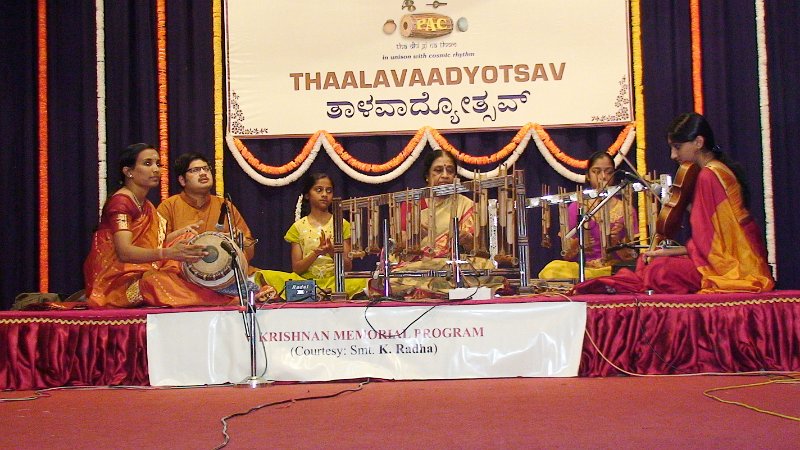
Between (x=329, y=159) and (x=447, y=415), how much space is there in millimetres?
4464

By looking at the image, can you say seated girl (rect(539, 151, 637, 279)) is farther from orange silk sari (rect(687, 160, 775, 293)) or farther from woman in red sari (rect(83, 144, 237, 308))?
woman in red sari (rect(83, 144, 237, 308))

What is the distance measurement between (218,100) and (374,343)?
377cm

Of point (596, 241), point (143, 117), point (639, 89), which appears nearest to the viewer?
point (596, 241)

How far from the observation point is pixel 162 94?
7.68 meters

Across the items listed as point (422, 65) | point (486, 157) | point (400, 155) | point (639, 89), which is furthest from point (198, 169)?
point (639, 89)

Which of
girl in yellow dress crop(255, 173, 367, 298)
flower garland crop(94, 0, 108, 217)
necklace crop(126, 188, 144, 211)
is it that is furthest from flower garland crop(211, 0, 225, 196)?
necklace crop(126, 188, 144, 211)

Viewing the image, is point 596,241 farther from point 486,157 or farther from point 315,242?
point 315,242

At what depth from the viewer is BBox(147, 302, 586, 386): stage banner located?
4.57m

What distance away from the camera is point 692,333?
4.60m

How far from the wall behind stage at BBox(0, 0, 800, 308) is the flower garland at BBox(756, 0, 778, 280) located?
0.14 meters

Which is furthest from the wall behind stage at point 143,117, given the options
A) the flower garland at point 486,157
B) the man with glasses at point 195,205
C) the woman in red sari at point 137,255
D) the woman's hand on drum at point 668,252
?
the woman's hand on drum at point 668,252

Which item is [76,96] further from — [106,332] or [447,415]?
[447,415]

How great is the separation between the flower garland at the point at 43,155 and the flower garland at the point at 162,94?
3.32 feet

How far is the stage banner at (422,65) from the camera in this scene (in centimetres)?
731
